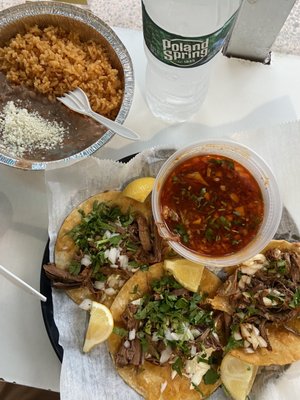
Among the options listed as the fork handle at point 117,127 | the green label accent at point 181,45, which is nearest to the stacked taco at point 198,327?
the fork handle at point 117,127

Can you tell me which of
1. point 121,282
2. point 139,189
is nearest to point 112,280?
point 121,282

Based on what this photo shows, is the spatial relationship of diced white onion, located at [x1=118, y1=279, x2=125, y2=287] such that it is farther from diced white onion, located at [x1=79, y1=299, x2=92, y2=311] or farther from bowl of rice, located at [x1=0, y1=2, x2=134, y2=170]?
bowl of rice, located at [x1=0, y1=2, x2=134, y2=170]

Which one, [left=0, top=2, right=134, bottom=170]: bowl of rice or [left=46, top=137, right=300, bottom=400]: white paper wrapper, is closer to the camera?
[left=46, top=137, right=300, bottom=400]: white paper wrapper

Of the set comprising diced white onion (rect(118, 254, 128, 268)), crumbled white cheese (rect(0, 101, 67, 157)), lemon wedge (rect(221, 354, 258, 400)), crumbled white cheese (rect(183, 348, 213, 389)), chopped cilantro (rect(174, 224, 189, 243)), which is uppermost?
crumbled white cheese (rect(0, 101, 67, 157))

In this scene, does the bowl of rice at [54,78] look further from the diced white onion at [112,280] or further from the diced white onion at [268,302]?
the diced white onion at [268,302]

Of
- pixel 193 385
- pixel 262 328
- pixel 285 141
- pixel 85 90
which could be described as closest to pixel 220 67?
pixel 285 141

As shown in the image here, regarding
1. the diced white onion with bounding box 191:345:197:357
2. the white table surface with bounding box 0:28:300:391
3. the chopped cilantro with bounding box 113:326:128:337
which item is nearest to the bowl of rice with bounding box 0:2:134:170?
the white table surface with bounding box 0:28:300:391

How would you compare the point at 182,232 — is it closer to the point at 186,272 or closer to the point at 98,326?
the point at 186,272
